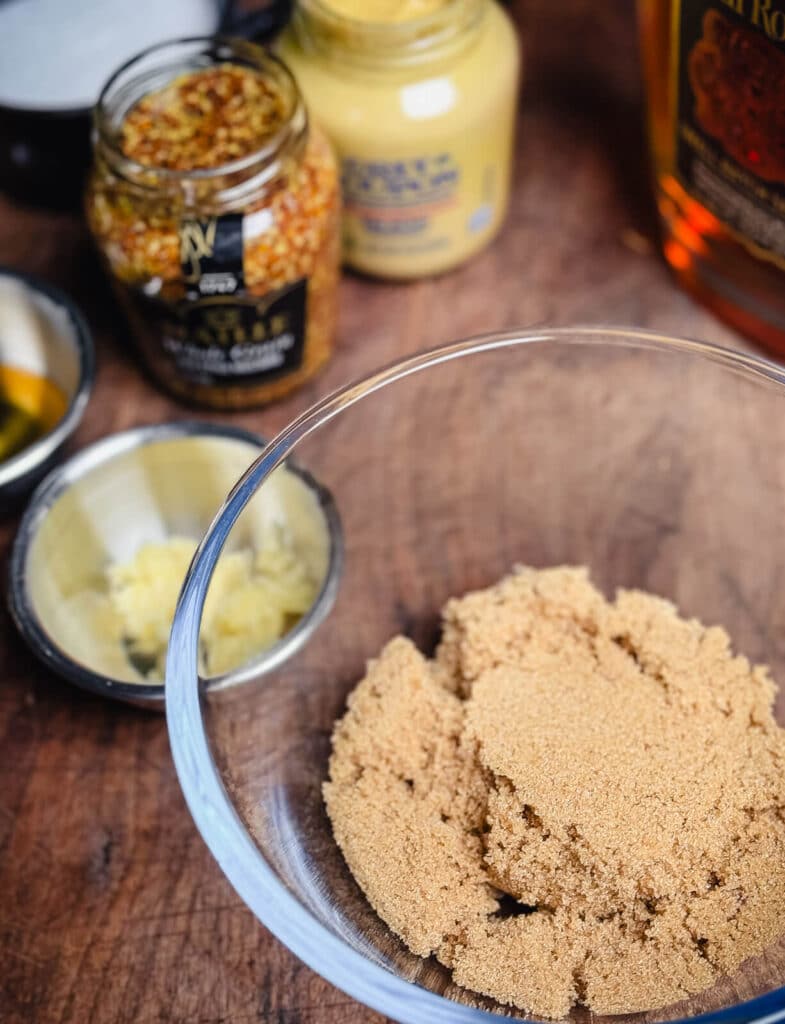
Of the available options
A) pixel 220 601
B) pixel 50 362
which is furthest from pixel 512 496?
pixel 50 362

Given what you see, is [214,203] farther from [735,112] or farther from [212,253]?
[735,112]

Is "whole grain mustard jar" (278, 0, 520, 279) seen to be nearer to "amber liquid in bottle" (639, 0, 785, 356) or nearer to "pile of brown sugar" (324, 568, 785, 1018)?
"amber liquid in bottle" (639, 0, 785, 356)

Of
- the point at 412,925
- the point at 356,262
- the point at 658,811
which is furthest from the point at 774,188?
the point at 412,925

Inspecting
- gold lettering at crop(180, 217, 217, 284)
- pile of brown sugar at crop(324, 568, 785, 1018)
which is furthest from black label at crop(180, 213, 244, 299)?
pile of brown sugar at crop(324, 568, 785, 1018)

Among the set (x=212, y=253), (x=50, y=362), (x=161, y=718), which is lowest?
(x=161, y=718)

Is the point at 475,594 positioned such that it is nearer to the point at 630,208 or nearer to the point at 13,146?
the point at 630,208

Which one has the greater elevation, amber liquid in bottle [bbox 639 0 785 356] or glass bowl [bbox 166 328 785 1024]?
amber liquid in bottle [bbox 639 0 785 356]

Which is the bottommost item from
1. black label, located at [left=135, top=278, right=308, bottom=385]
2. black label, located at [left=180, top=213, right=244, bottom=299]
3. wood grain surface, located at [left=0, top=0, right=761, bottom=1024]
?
wood grain surface, located at [left=0, top=0, right=761, bottom=1024]
